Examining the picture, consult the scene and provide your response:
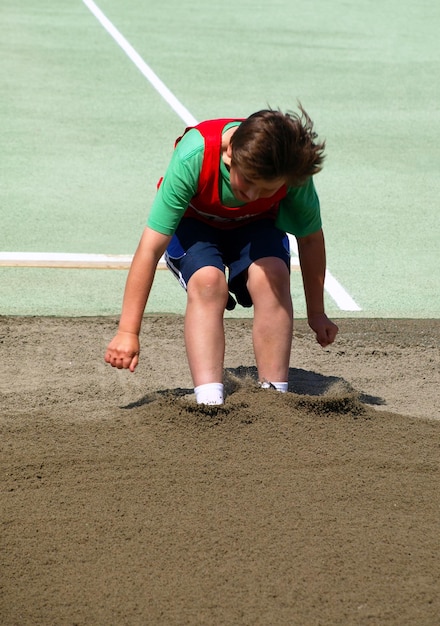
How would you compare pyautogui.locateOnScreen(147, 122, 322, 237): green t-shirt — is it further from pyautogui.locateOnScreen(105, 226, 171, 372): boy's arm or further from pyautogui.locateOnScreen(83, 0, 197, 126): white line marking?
pyautogui.locateOnScreen(83, 0, 197, 126): white line marking

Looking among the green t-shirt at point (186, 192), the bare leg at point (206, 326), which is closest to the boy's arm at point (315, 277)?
the green t-shirt at point (186, 192)

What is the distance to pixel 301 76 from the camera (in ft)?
38.6

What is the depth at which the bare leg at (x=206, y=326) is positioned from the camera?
4.29 m

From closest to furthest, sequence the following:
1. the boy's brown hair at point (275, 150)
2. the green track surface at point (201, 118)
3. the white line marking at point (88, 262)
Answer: the boy's brown hair at point (275, 150) → the white line marking at point (88, 262) → the green track surface at point (201, 118)

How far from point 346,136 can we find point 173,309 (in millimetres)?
4310

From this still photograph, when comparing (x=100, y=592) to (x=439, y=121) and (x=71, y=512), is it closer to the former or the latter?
(x=71, y=512)

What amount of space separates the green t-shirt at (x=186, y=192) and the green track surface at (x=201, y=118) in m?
1.51

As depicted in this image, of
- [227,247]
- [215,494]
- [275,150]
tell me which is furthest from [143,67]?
[215,494]

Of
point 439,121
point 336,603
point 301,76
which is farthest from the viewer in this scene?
point 301,76

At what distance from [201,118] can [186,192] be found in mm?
5768

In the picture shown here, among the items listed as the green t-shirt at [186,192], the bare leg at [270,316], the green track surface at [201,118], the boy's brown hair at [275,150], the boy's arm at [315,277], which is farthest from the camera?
the green track surface at [201,118]

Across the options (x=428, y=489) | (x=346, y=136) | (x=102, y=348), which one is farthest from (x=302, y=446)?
(x=346, y=136)

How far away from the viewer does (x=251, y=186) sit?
13.1ft

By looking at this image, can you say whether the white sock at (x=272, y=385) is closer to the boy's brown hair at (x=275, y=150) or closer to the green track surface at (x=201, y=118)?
the boy's brown hair at (x=275, y=150)
